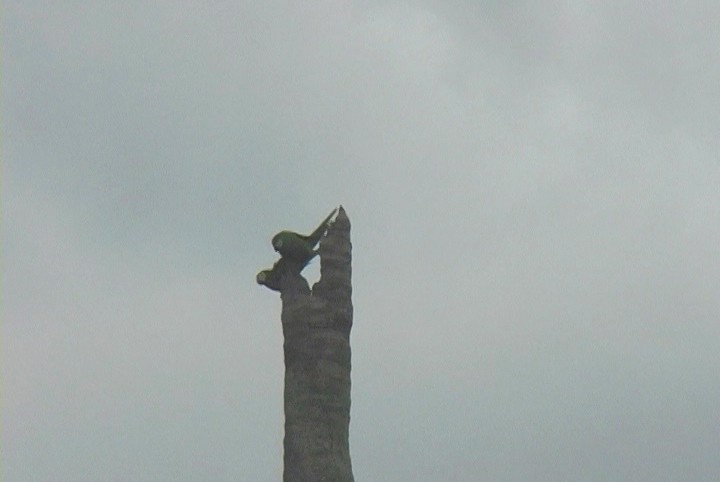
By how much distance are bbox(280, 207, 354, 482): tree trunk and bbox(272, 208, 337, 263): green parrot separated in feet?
0.81

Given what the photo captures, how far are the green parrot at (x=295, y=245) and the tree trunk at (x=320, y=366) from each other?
0.81 feet

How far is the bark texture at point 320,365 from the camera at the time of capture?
2133 cm

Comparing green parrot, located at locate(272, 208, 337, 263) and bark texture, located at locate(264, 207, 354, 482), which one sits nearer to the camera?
bark texture, located at locate(264, 207, 354, 482)

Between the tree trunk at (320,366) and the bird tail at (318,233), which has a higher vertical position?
the bird tail at (318,233)

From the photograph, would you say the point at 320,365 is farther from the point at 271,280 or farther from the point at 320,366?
the point at 271,280

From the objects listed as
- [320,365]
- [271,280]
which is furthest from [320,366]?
[271,280]

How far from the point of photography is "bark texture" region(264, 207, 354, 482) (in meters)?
21.3

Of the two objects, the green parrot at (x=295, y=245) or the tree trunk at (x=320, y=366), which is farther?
the green parrot at (x=295, y=245)

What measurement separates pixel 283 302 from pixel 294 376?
1.30 m

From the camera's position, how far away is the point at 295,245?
22422 millimetres

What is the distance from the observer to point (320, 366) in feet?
71.2

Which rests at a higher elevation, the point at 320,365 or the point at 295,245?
the point at 295,245

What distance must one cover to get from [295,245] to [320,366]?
2107mm

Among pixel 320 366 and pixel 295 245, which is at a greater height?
pixel 295 245
